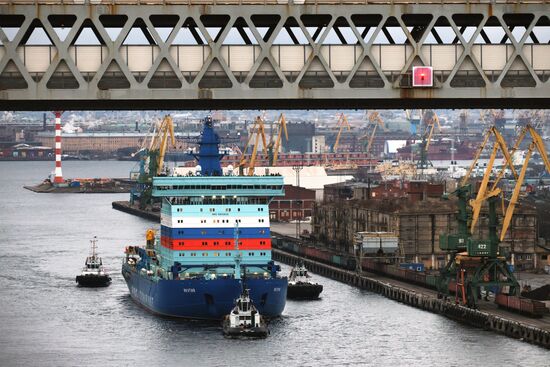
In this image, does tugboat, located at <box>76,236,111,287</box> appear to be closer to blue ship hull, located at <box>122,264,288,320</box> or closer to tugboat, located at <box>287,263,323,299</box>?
tugboat, located at <box>287,263,323,299</box>

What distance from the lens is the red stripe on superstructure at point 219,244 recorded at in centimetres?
7112

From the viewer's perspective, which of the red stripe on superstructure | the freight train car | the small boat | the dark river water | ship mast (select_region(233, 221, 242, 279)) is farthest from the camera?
the red stripe on superstructure

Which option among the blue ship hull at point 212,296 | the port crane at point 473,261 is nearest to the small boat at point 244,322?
the blue ship hull at point 212,296

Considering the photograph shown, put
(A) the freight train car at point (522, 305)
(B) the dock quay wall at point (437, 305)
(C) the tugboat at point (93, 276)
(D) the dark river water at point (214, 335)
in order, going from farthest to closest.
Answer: (C) the tugboat at point (93, 276)
(A) the freight train car at point (522, 305)
(B) the dock quay wall at point (437, 305)
(D) the dark river water at point (214, 335)

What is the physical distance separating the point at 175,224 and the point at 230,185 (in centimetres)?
318

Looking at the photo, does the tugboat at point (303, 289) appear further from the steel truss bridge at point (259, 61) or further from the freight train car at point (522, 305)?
the steel truss bridge at point (259, 61)

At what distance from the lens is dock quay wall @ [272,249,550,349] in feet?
199

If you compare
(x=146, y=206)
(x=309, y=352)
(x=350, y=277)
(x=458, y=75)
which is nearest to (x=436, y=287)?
(x=350, y=277)

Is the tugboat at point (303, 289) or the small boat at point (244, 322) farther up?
the tugboat at point (303, 289)

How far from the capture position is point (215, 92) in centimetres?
3117

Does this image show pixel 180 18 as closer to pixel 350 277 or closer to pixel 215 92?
pixel 215 92

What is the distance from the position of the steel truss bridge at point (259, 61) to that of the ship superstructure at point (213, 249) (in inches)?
1477

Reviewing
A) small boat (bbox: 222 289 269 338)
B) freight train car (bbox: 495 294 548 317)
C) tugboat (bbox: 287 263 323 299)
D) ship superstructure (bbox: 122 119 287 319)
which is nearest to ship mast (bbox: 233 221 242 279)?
ship superstructure (bbox: 122 119 287 319)

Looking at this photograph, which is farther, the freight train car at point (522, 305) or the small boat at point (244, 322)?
the freight train car at point (522, 305)
